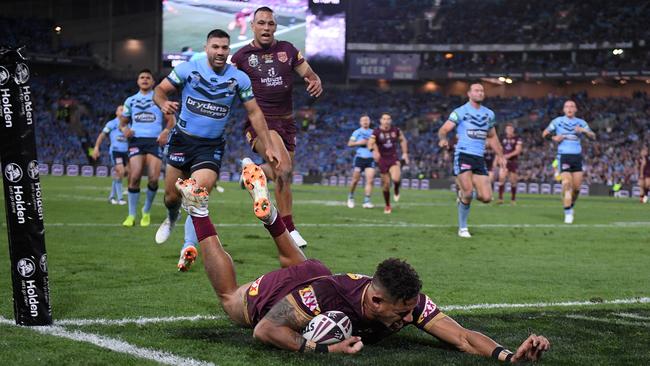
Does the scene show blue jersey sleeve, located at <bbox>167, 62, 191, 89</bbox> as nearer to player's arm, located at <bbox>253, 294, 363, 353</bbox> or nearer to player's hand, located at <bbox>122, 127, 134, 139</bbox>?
player's arm, located at <bbox>253, 294, 363, 353</bbox>

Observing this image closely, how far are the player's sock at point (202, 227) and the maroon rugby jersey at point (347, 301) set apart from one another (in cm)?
130

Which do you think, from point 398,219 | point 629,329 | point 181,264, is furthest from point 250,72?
point 398,219

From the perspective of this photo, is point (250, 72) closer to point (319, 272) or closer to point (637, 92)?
point (319, 272)

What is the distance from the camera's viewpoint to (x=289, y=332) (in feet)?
15.7

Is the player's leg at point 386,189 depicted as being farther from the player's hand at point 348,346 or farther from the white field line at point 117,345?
the player's hand at point 348,346

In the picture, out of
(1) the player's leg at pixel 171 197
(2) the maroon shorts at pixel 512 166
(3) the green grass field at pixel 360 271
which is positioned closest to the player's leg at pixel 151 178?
(3) the green grass field at pixel 360 271

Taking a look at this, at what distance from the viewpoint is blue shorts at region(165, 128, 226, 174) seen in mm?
8938

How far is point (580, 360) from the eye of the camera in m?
4.80

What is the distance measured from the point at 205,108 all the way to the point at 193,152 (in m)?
0.50

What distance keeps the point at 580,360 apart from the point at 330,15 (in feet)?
136

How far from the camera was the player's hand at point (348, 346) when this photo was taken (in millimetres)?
4707

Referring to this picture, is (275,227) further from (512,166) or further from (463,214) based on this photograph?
(512,166)

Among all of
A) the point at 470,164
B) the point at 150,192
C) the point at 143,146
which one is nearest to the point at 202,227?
the point at 150,192

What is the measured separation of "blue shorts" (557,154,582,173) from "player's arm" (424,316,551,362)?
1386cm
